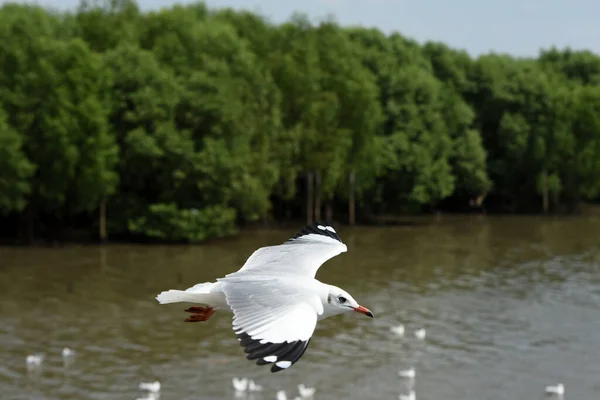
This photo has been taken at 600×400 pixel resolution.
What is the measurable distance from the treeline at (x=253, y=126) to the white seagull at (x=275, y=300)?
4674cm

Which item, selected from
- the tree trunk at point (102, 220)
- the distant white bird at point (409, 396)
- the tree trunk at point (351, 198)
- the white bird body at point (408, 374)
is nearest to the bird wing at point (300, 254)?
the distant white bird at point (409, 396)

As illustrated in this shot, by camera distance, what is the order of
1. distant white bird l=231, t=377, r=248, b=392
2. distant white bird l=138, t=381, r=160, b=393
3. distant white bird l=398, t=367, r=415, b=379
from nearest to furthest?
distant white bird l=138, t=381, r=160, b=393, distant white bird l=231, t=377, r=248, b=392, distant white bird l=398, t=367, r=415, b=379

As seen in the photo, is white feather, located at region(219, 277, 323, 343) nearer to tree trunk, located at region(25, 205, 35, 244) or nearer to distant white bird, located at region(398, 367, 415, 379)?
distant white bird, located at region(398, 367, 415, 379)

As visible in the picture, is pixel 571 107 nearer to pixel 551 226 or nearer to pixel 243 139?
pixel 551 226

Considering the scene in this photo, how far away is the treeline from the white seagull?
46741mm

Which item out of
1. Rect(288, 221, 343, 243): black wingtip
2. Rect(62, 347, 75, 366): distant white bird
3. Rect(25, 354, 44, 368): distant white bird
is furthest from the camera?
Rect(62, 347, 75, 366): distant white bird

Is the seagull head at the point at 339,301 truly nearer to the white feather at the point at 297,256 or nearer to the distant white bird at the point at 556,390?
the white feather at the point at 297,256

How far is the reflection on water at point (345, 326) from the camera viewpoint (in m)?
31.4

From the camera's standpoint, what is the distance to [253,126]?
212 ft

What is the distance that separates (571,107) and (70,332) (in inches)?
2488

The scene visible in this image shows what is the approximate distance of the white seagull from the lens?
9227mm

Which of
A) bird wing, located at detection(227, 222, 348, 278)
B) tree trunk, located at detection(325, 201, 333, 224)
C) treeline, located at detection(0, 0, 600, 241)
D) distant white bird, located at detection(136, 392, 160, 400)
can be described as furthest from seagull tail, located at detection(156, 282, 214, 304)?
tree trunk, located at detection(325, 201, 333, 224)

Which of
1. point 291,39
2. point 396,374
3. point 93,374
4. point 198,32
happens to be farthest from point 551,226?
point 93,374

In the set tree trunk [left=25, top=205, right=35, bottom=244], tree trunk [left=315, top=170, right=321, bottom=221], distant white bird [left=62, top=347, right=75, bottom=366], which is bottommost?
distant white bird [left=62, top=347, right=75, bottom=366]
